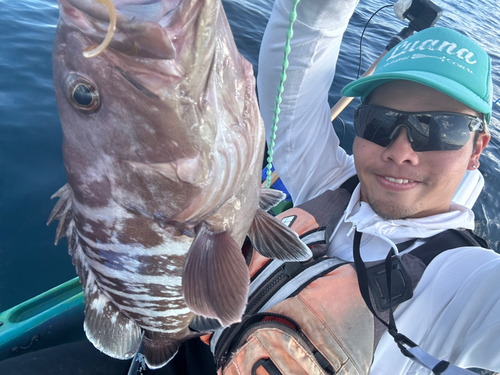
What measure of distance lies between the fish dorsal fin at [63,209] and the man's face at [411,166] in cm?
182

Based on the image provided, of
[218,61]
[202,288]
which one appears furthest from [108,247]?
[218,61]

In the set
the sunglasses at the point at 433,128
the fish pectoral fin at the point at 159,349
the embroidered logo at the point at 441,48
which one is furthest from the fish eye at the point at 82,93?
the embroidered logo at the point at 441,48

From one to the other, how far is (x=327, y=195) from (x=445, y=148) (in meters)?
0.91

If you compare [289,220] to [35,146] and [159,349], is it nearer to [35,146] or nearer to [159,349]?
[159,349]

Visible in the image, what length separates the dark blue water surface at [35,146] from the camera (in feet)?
9.86

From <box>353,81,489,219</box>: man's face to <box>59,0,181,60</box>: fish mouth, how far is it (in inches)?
62.2

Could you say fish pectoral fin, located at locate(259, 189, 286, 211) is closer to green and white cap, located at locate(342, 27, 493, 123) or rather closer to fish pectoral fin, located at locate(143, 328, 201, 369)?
fish pectoral fin, located at locate(143, 328, 201, 369)

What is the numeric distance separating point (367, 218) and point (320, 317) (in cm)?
76

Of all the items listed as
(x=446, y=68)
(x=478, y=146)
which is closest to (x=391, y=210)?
(x=478, y=146)

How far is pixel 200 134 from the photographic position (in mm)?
1017

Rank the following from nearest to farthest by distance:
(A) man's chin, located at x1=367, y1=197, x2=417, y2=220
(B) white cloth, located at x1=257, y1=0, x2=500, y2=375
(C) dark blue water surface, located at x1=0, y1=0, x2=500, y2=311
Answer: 1. (B) white cloth, located at x1=257, y1=0, x2=500, y2=375
2. (A) man's chin, located at x1=367, y1=197, x2=417, y2=220
3. (C) dark blue water surface, located at x1=0, y1=0, x2=500, y2=311

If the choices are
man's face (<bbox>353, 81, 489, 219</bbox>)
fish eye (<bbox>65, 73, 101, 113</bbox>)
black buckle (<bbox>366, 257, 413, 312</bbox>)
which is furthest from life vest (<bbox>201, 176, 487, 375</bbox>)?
fish eye (<bbox>65, 73, 101, 113</bbox>)

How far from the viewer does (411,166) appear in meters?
1.85

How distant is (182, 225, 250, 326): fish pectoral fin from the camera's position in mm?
1149
